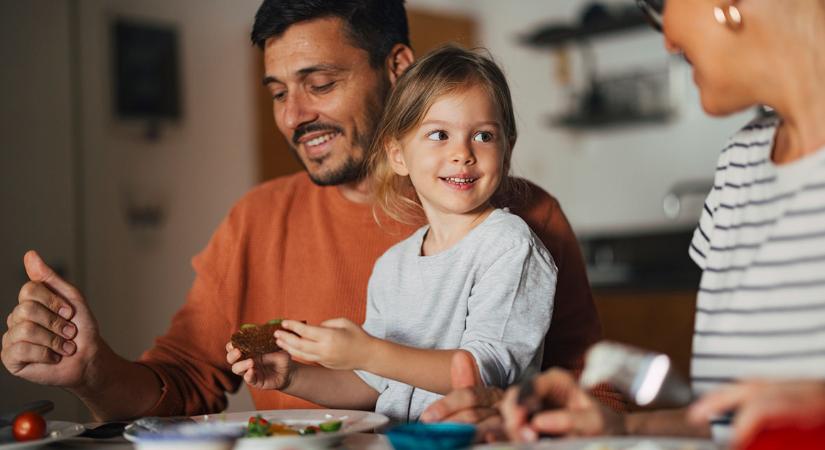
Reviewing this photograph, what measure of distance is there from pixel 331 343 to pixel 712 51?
583mm

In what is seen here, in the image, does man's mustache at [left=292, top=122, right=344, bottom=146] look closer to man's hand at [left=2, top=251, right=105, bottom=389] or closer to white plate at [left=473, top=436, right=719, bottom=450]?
man's hand at [left=2, top=251, right=105, bottom=389]

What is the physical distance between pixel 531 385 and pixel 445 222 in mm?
570

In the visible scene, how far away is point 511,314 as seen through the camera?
1313 millimetres

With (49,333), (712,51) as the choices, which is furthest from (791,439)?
(49,333)

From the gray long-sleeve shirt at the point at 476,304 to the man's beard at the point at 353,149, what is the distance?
0.32 metres

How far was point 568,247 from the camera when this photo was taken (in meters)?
1.72

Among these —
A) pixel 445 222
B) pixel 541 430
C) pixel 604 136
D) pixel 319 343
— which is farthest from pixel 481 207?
pixel 604 136

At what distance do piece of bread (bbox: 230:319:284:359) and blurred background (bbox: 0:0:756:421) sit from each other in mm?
1676

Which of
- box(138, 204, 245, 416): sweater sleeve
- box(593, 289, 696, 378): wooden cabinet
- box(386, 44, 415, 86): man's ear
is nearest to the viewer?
box(138, 204, 245, 416): sweater sleeve

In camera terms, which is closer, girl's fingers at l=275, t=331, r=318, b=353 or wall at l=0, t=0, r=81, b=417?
girl's fingers at l=275, t=331, r=318, b=353

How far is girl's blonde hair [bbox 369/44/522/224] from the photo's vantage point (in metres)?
1.48

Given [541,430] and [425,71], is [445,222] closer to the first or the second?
[425,71]

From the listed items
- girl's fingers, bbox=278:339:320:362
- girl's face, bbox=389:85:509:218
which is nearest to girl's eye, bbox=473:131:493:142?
girl's face, bbox=389:85:509:218

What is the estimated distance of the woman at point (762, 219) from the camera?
3.12 feet
